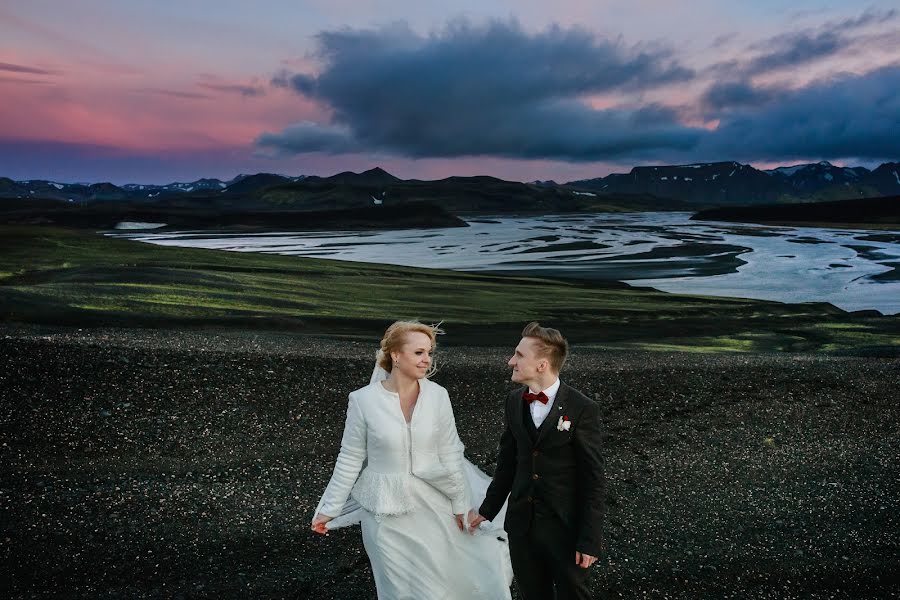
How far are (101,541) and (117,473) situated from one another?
2649 mm

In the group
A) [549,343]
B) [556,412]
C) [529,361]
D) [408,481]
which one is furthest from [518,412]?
[408,481]

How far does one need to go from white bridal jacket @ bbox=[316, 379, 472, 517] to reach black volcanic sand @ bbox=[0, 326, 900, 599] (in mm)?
3493

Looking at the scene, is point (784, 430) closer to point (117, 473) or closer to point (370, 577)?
point (370, 577)

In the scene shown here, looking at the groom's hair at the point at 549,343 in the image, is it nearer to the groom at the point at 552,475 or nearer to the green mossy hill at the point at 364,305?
the groom at the point at 552,475

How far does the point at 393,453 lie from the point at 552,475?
145cm

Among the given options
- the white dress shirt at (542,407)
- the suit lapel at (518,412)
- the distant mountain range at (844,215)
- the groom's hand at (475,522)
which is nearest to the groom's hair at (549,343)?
the white dress shirt at (542,407)

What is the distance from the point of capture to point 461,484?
6301mm

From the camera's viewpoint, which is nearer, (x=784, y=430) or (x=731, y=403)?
(x=784, y=430)

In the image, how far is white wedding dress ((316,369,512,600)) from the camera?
6.07 meters

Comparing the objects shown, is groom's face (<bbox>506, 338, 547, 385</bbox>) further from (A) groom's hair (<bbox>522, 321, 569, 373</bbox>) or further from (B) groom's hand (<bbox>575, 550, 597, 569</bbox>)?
(B) groom's hand (<bbox>575, 550, 597, 569</bbox>)

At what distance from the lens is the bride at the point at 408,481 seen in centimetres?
604

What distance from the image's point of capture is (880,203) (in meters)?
189

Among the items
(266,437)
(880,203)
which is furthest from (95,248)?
(880,203)

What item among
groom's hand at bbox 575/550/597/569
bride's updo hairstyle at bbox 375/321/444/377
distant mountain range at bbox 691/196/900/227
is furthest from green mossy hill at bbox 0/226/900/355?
distant mountain range at bbox 691/196/900/227
